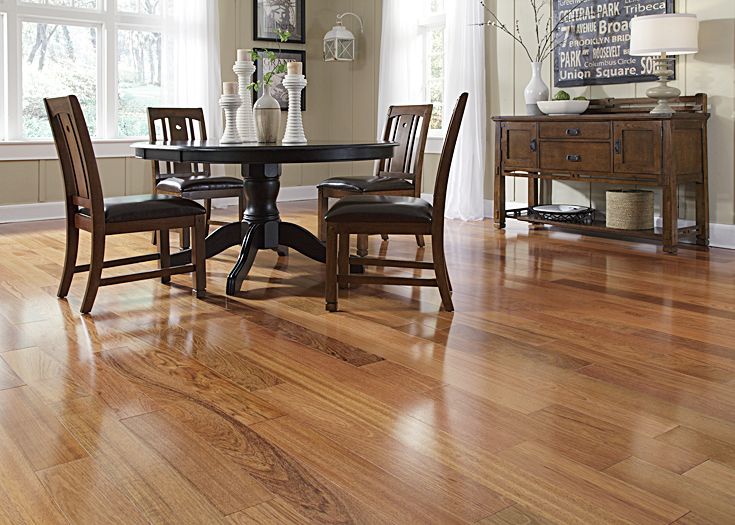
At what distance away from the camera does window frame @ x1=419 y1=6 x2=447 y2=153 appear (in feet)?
21.9

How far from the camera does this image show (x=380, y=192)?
439cm

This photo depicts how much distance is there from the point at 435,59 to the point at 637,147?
2.65m

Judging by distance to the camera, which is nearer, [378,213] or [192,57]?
[378,213]

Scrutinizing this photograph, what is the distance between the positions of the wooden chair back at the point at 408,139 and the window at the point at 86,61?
9.04 feet

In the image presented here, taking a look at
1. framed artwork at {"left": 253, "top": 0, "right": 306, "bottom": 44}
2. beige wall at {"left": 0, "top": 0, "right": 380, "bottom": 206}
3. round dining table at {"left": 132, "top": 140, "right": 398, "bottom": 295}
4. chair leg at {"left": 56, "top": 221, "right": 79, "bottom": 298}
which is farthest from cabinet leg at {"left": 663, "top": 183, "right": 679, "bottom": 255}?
framed artwork at {"left": 253, "top": 0, "right": 306, "bottom": 44}

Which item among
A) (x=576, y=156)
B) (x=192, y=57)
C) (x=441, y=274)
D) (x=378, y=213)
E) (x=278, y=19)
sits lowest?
(x=441, y=274)

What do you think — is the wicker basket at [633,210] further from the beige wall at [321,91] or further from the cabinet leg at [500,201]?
the beige wall at [321,91]

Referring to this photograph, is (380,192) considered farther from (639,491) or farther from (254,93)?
(254,93)

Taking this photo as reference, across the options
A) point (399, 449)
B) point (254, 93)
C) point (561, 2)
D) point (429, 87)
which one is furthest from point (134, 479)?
point (254, 93)

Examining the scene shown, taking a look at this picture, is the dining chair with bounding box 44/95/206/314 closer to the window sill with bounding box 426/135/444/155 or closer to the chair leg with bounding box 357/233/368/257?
the chair leg with bounding box 357/233/368/257

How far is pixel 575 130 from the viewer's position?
4.95 meters

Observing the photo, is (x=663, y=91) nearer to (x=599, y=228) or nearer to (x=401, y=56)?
(x=599, y=228)

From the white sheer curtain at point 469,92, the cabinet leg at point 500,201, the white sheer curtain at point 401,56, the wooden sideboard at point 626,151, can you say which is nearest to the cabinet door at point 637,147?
the wooden sideboard at point 626,151

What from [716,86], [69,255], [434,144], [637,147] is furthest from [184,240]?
[716,86]
